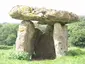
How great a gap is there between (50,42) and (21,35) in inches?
133

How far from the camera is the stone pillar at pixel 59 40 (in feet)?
56.7

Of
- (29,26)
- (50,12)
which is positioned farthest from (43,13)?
(29,26)

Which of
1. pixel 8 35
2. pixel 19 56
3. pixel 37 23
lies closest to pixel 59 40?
pixel 19 56

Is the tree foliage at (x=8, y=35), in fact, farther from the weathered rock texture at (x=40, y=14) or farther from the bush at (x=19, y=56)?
the bush at (x=19, y=56)

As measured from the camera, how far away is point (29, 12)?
16.9 m

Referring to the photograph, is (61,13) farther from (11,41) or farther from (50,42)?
(11,41)

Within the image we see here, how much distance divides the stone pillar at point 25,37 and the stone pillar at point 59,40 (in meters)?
1.67

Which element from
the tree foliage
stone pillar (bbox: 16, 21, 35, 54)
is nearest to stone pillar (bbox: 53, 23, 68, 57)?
stone pillar (bbox: 16, 21, 35, 54)

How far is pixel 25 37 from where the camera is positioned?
17516 mm

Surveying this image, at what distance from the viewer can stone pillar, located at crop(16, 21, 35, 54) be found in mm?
17380

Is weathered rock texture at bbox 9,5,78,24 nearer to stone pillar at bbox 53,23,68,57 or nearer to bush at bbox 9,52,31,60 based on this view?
stone pillar at bbox 53,23,68,57

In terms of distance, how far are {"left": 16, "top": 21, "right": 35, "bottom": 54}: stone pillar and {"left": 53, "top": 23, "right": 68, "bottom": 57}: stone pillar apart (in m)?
1.67

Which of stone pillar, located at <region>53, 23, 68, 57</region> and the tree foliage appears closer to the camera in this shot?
stone pillar, located at <region>53, 23, 68, 57</region>

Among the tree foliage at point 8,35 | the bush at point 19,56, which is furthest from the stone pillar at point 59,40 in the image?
the tree foliage at point 8,35
